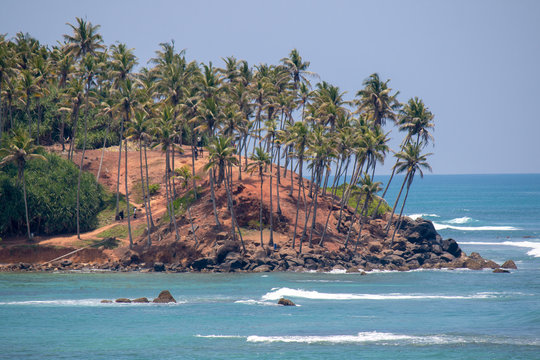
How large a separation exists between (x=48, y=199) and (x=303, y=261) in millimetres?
31737

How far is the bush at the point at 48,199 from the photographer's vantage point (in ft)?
261

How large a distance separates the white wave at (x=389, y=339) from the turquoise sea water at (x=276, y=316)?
68 mm

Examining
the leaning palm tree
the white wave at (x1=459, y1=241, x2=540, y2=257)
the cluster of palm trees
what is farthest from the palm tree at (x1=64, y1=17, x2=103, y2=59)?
the white wave at (x1=459, y1=241, x2=540, y2=257)

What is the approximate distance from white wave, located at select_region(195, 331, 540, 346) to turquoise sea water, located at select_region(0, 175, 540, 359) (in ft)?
0.22

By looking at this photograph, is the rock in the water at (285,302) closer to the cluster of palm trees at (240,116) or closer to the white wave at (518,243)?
the cluster of palm trees at (240,116)

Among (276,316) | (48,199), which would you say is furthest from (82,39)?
(276,316)

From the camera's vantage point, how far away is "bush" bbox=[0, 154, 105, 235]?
261 ft

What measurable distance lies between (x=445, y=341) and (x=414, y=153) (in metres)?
41.3

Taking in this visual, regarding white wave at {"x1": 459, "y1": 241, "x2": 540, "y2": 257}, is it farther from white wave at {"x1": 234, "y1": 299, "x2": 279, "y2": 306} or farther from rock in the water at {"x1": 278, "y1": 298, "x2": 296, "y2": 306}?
white wave at {"x1": 234, "y1": 299, "x2": 279, "y2": 306}

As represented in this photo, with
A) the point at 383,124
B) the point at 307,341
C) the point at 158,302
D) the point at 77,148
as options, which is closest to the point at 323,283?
the point at 158,302

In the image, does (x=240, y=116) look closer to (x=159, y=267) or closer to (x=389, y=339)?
(x=159, y=267)

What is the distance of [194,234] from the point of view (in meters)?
79.9

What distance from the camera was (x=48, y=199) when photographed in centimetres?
8125

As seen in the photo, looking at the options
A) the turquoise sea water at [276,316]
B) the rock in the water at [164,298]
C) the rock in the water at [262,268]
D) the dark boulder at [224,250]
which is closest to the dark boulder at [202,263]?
the dark boulder at [224,250]
